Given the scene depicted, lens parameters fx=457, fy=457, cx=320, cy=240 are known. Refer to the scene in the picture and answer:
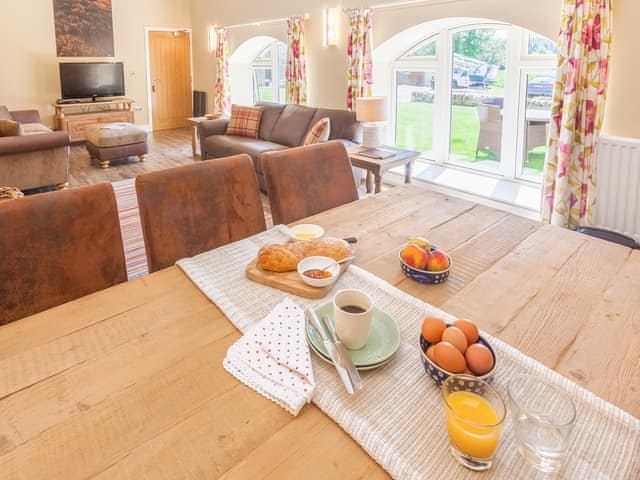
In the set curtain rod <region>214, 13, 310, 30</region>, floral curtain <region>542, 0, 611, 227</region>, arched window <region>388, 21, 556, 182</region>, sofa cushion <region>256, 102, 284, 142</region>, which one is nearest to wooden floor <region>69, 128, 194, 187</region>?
sofa cushion <region>256, 102, 284, 142</region>

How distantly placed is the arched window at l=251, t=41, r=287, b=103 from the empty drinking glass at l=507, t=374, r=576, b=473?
295 inches

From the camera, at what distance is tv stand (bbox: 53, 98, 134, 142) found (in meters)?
7.57

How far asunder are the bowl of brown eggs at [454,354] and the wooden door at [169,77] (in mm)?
9270

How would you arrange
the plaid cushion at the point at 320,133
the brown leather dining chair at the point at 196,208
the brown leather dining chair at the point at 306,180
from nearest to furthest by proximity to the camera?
the brown leather dining chair at the point at 196,208, the brown leather dining chair at the point at 306,180, the plaid cushion at the point at 320,133

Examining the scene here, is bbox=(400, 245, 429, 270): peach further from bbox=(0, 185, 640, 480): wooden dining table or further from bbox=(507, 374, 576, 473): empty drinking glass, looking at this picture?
bbox=(507, 374, 576, 473): empty drinking glass

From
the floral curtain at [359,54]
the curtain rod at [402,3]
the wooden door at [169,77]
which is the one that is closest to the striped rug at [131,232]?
the floral curtain at [359,54]

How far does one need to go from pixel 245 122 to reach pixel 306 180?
397cm

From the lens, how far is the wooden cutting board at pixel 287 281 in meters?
1.20

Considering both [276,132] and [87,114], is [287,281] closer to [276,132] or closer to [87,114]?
[276,132]

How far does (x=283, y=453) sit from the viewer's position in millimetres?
732

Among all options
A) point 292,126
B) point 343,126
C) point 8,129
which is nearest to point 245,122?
point 292,126

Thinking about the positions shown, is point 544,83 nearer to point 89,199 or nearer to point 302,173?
point 302,173

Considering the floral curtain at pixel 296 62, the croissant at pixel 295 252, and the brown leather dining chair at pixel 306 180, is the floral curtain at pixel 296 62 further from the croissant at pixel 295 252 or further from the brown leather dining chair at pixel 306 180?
the croissant at pixel 295 252

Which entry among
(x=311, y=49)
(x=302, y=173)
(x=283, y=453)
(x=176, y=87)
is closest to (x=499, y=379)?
(x=283, y=453)
